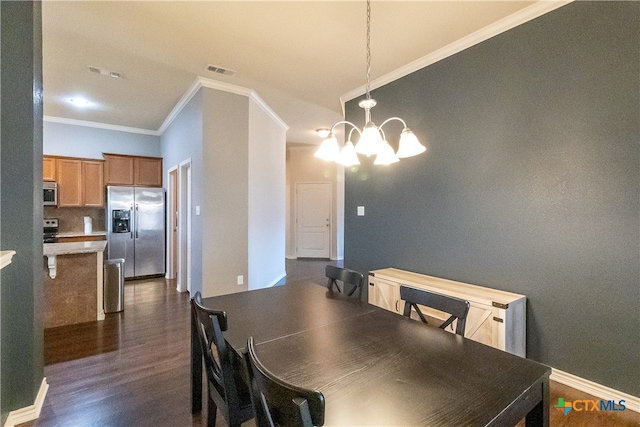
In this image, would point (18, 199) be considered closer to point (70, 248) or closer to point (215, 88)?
point (70, 248)

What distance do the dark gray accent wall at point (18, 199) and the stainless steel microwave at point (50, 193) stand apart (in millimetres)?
3945

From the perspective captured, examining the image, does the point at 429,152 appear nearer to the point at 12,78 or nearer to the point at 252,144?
the point at 252,144

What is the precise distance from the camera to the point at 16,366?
1.84 meters

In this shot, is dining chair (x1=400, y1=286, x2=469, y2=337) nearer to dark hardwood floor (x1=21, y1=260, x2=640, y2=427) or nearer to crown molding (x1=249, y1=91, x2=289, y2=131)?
dark hardwood floor (x1=21, y1=260, x2=640, y2=427)

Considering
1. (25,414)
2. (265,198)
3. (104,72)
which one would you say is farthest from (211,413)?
(104,72)

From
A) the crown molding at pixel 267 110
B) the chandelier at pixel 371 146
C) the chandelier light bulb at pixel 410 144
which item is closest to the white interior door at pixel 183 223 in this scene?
the crown molding at pixel 267 110

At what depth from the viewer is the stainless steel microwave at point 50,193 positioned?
4.85 meters

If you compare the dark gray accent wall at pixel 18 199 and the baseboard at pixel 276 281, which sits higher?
the dark gray accent wall at pixel 18 199

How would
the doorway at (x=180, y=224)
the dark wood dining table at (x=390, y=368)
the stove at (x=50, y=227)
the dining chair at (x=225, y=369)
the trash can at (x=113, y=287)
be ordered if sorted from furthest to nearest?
the stove at (x=50, y=227)
the doorway at (x=180, y=224)
the trash can at (x=113, y=287)
the dining chair at (x=225, y=369)
the dark wood dining table at (x=390, y=368)

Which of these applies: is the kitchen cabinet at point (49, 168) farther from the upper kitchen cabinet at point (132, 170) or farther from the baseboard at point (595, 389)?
the baseboard at point (595, 389)

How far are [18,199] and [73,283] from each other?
1.97 m

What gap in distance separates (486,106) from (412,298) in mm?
1895

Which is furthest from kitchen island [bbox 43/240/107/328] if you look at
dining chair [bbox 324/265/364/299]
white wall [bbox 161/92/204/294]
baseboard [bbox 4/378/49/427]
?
dining chair [bbox 324/265/364/299]

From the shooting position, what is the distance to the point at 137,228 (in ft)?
17.4
